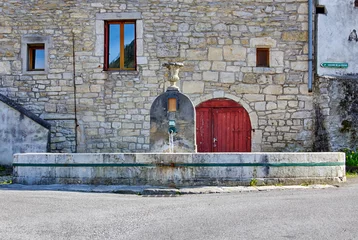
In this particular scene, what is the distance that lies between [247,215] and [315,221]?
0.66 meters

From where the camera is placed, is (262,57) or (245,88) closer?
(245,88)

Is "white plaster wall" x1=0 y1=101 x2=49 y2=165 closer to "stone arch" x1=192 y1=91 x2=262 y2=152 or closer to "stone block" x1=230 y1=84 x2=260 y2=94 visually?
"stone arch" x1=192 y1=91 x2=262 y2=152

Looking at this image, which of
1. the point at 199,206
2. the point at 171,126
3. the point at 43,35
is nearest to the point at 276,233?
the point at 199,206

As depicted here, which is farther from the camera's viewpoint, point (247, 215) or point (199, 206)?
point (199, 206)

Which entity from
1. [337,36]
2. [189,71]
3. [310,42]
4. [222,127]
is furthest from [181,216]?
[337,36]

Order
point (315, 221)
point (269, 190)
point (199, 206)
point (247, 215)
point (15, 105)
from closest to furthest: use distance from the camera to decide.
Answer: point (315, 221), point (247, 215), point (199, 206), point (269, 190), point (15, 105)

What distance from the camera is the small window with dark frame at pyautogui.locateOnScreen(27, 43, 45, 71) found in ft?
35.0

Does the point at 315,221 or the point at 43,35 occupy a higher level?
the point at 43,35

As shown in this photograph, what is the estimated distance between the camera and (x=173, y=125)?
24.5ft

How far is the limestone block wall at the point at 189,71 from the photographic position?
1016cm

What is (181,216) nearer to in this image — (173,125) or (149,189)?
(149,189)

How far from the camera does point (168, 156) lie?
6.39 meters

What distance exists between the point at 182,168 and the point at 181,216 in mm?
2055

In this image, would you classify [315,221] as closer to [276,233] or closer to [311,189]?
[276,233]
